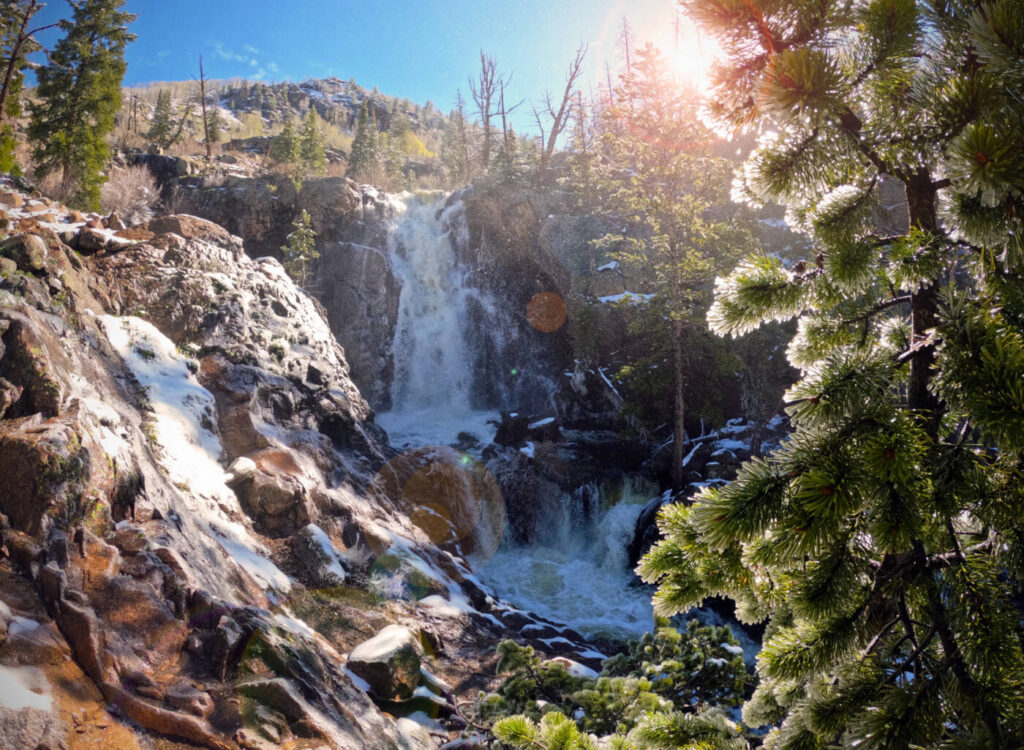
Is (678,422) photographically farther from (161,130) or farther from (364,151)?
(161,130)

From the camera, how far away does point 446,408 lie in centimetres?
2700

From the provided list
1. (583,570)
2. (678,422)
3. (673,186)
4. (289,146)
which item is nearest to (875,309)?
(678,422)

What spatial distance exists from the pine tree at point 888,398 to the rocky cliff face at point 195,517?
502 cm

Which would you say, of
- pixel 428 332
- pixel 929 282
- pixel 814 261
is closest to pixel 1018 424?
pixel 929 282

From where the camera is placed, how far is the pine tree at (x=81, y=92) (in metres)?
22.8

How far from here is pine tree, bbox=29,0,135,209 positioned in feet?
74.8

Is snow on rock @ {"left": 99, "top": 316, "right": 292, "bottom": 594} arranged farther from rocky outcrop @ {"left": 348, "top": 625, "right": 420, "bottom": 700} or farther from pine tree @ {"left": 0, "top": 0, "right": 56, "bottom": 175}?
pine tree @ {"left": 0, "top": 0, "right": 56, "bottom": 175}

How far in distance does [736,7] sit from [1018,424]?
1564 mm

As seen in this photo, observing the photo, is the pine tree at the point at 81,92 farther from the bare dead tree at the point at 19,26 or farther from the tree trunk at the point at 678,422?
the tree trunk at the point at 678,422

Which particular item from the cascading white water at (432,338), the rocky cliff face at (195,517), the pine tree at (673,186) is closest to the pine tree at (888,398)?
the rocky cliff face at (195,517)

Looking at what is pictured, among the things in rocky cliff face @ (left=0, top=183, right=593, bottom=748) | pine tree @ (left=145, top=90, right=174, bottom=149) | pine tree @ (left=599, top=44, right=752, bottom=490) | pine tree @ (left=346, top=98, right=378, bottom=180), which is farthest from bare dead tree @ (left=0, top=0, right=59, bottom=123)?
pine tree @ (left=346, top=98, right=378, bottom=180)

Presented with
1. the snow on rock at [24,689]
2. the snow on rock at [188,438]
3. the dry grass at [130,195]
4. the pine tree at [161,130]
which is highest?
the pine tree at [161,130]

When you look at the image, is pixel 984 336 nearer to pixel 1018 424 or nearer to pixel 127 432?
pixel 1018 424

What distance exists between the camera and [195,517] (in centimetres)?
845
